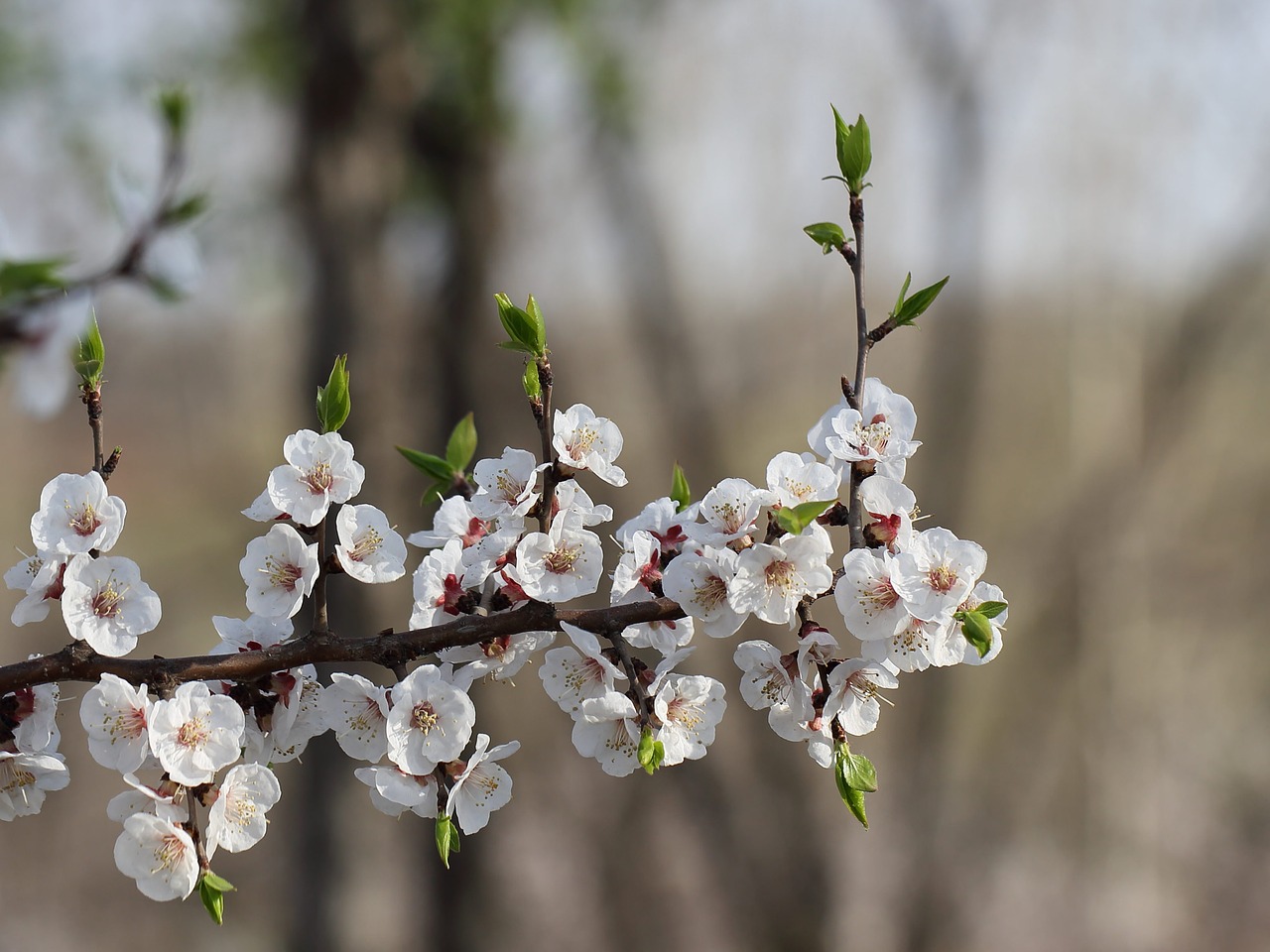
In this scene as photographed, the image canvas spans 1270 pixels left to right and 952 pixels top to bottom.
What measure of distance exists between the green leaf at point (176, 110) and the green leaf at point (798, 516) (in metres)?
0.55

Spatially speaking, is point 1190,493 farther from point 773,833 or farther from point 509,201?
point 509,201

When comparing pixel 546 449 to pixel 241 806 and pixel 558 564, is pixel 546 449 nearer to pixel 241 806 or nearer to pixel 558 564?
pixel 558 564

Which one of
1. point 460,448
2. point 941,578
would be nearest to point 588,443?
point 460,448

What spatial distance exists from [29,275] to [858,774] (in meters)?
0.84

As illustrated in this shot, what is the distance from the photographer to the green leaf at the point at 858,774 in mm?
1013

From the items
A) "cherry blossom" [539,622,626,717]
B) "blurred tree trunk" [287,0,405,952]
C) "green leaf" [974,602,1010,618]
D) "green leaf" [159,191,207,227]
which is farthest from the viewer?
"blurred tree trunk" [287,0,405,952]

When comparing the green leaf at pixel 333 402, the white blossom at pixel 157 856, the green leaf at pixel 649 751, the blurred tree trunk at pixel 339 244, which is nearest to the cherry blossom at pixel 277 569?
the green leaf at pixel 333 402

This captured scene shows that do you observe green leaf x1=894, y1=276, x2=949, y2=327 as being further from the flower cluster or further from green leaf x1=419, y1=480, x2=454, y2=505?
green leaf x1=419, y1=480, x2=454, y2=505

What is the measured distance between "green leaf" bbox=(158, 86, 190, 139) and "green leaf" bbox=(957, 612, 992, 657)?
766mm

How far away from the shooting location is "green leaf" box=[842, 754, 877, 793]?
39.9 inches

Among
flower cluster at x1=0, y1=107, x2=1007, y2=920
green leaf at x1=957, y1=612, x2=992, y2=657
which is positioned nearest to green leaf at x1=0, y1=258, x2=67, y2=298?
flower cluster at x1=0, y1=107, x2=1007, y2=920

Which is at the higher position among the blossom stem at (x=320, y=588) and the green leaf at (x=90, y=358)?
the green leaf at (x=90, y=358)

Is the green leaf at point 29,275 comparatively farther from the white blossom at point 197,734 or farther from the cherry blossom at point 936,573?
the cherry blossom at point 936,573

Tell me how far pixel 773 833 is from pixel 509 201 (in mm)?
3842
